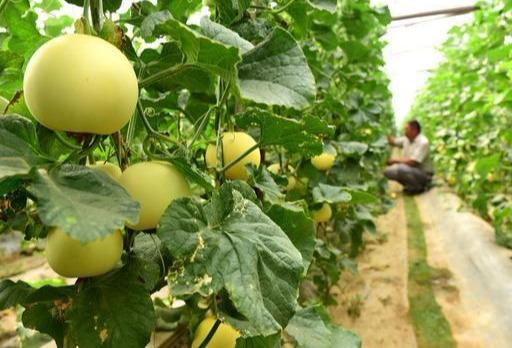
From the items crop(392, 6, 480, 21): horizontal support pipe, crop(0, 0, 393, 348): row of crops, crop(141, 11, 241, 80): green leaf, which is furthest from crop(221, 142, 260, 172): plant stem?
crop(392, 6, 480, 21): horizontal support pipe

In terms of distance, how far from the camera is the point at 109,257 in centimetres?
57

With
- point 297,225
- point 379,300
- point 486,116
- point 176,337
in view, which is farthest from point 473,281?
point 297,225

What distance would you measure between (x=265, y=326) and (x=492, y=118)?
3918 millimetres

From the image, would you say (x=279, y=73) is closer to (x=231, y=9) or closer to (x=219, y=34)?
(x=219, y=34)

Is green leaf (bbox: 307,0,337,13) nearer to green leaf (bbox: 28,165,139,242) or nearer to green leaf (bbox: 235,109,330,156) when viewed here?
green leaf (bbox: 235,109,330,156)

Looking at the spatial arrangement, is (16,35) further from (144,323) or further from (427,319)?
(427,319)

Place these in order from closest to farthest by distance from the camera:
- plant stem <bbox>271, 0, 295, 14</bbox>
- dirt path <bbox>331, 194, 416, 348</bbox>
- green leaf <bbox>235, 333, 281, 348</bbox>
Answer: green leaf <bbox>235, 333, 281, 348</bbox> → plant stem <bbox>271, 0, 295, 14</bbox> → dirt path <bbox>331, 194, 416, 348</bbox>

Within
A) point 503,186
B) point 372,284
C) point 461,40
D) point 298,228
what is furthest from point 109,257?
point 461,40

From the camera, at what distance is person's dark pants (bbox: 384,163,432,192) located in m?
6.86

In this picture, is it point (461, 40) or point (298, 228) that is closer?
point (298, 228)

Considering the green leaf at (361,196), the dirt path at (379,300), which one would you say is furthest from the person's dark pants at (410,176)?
the green leaf at (361,196)

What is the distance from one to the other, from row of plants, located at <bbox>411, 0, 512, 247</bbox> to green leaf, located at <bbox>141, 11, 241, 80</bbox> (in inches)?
69.0

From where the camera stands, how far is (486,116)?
387cm

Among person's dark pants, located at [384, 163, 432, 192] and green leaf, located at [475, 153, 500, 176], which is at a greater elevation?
green leaf, located at [475, 153, 500, 176]
